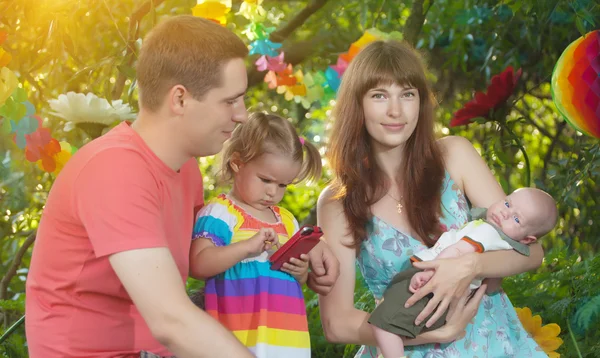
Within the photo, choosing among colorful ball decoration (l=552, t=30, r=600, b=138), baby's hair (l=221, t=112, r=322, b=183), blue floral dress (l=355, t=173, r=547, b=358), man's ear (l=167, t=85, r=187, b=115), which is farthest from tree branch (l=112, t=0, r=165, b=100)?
colorful ball decoration (l=552, t=30, r=600, b=138)

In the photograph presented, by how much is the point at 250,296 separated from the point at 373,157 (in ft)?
2.14

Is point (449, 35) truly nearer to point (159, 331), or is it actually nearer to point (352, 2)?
point (352, 2)

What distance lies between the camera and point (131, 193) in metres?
1.89

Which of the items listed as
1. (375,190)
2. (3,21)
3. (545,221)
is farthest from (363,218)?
(3,21)

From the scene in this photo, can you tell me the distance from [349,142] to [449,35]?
208 centimetres

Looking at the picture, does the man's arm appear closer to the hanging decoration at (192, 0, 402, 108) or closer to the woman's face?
the woman's face

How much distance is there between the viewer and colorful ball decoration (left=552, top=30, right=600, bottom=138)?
9.52ft

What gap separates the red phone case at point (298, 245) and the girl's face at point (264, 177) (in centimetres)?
17

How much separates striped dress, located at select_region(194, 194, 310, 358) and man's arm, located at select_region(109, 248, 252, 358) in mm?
489

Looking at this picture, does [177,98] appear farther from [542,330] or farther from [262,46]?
[542,330]

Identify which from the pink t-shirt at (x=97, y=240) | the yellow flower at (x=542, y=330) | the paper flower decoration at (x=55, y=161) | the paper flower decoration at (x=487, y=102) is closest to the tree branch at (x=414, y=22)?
the paper flower decoration at (x=487, y=102)

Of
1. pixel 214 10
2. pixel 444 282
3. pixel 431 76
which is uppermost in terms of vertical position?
pixel 214 10

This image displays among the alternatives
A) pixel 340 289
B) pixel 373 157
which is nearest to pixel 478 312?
pixel 340 289

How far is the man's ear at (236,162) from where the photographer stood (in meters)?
2.44
